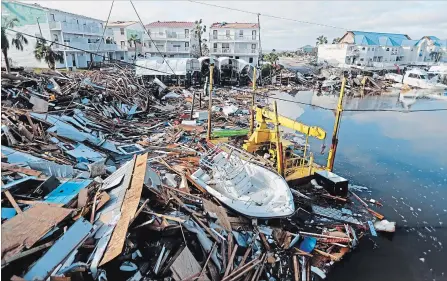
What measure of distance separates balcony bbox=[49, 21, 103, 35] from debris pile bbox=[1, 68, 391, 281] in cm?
2777

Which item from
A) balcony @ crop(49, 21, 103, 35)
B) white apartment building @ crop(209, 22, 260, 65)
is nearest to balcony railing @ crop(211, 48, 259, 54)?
white apartment building @ crop(209, 22, 260, 65)

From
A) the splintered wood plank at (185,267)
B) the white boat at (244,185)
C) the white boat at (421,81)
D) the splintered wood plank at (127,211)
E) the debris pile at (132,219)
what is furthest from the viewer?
the white boat at (421,81)

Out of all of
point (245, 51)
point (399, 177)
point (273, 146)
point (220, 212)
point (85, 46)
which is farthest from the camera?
point (245, 51)

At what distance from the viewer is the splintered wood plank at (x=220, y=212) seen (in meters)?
8.38

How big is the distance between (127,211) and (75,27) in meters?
43.6

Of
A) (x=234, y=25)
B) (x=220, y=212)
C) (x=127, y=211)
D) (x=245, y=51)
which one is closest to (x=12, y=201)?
(x=127, y=211)

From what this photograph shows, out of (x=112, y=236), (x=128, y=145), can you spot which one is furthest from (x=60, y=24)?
(x=112, y=236)

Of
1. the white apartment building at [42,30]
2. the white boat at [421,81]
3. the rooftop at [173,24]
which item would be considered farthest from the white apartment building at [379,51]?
the white apartment building at [42,30]

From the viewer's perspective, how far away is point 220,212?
886 cm

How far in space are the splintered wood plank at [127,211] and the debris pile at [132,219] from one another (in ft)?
0.10

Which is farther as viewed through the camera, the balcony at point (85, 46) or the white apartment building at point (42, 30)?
the balcony at point (85, 46)

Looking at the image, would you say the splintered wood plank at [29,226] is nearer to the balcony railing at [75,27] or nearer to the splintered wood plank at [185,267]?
the splintered wood plank at [185,267]

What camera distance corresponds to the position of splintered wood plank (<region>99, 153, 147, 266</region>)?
576cm

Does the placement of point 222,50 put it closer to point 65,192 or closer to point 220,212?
point 220,212
